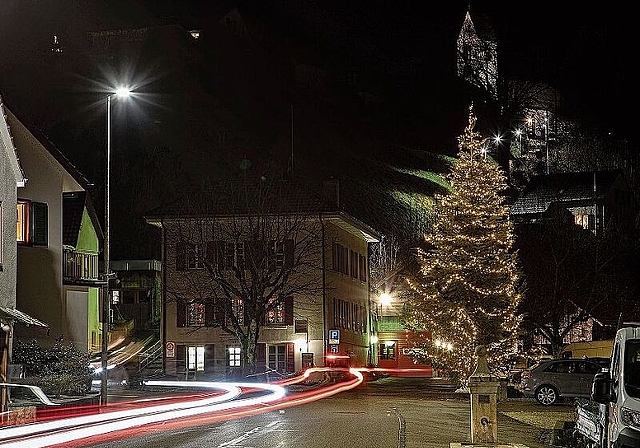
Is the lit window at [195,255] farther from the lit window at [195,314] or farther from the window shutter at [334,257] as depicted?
the window shutter at [334,257]

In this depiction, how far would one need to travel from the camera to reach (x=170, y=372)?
196 feet

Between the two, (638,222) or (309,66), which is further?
(309,66)

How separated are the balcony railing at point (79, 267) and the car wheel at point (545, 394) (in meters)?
23.1

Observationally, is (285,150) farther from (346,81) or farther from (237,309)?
(237,309)

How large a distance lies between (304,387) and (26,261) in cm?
1344

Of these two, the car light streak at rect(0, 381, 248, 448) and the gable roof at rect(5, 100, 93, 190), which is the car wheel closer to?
the car light streak at rect(0, 381, 248, 448)

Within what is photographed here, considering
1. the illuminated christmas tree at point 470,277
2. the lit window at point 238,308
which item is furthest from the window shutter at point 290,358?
the illuminated christmas tree at point 470,277

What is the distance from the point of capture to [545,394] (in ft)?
118

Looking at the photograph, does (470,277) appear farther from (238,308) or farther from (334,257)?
(238,308)

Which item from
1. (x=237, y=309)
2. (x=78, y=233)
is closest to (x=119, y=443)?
(x=78, y=233)

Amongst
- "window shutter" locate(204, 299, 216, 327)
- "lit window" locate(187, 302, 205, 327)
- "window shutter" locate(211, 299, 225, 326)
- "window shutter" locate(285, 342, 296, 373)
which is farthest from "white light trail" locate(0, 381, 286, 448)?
"lit window" locate(187, 302, 205, 327)

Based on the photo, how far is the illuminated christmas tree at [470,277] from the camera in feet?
152

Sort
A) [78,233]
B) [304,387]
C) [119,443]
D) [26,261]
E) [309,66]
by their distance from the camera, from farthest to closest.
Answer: [309,66] < [78,233] < [26,261] < [304,387] < [119,443]

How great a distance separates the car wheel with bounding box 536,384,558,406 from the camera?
3581cm
